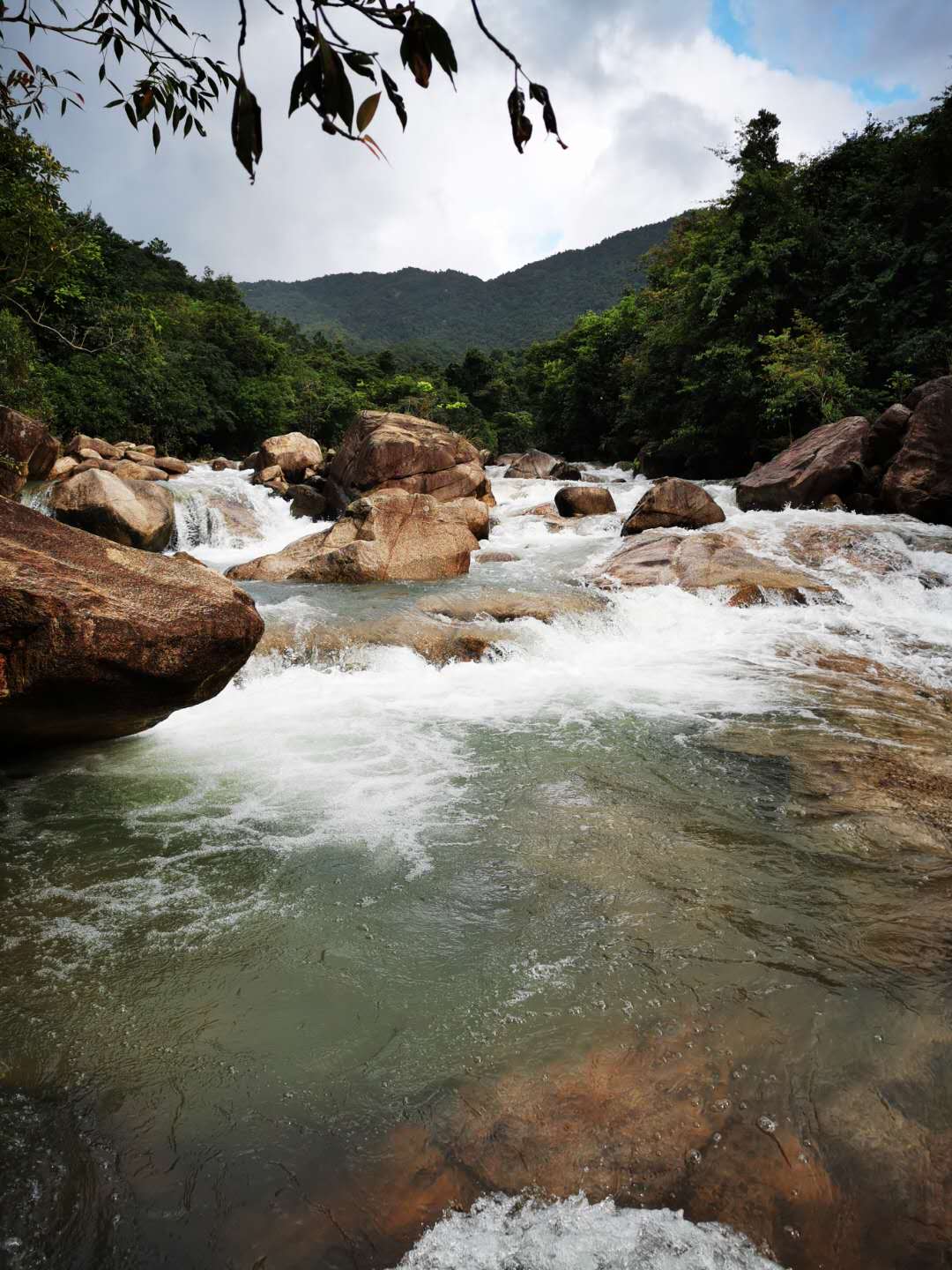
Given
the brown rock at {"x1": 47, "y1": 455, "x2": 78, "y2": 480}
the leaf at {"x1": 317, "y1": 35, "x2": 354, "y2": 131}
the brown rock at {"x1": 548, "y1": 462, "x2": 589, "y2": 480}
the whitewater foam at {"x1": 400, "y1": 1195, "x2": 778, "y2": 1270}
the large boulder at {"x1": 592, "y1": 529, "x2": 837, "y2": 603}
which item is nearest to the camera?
the leaf at {"x1": 317, "y1": 35, "x2": 354, "y2": 131}

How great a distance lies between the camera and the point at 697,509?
534 inches

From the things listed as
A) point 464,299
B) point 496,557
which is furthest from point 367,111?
point 464,299

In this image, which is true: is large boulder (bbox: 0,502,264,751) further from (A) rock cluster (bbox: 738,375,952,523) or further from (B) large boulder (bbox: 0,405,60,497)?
(A) rock cluster (bbox: 738,375,952,523)

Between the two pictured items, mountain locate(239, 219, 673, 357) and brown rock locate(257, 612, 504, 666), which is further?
mountain locate(239, 219, 673, 357)

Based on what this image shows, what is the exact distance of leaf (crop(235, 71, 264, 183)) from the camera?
1.18 meters

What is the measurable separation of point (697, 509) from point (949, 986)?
39.3 ft

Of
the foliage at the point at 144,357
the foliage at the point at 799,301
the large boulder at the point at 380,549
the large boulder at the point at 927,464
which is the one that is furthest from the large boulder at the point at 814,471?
the foliage at the point at 144,357

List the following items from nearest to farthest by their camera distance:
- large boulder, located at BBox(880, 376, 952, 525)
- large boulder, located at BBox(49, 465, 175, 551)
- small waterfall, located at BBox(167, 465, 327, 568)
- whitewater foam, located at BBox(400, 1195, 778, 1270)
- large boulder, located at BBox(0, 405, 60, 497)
A: whitewater foam, located at BBox(400, 1195, 778, 1270)
large boulder, located at BBox(49, 465, 175, 551)
large boulder, located at BBox(880, 376, 952, 525)
large boulder, located at BBox(0, 405, 60, 497)
small waterfall, located at BBox(167, 465, 327, 568)

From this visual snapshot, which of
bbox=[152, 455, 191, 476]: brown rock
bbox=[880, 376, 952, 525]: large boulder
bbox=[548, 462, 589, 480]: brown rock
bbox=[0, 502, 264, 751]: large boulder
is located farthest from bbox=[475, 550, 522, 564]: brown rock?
bbox=[152, 455, 191, 476]: brown rock

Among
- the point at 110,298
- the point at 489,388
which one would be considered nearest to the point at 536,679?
the point at 110,298

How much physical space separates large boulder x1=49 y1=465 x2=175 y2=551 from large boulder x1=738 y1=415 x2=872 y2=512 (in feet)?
39.8

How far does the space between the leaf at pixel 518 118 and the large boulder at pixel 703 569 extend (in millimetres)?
8753

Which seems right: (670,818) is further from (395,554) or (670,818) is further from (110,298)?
(110,298)

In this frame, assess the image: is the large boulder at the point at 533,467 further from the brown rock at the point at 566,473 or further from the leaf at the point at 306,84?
the leaf at the point at 306,84
